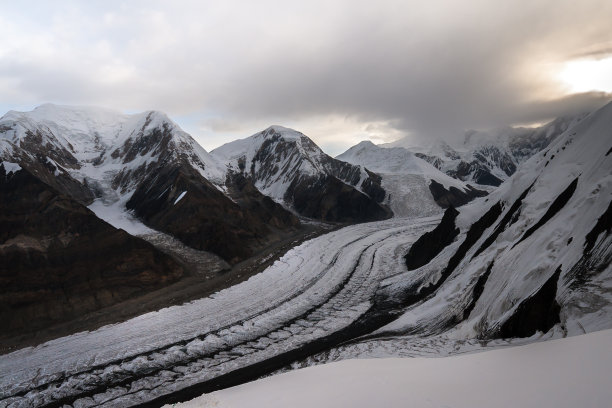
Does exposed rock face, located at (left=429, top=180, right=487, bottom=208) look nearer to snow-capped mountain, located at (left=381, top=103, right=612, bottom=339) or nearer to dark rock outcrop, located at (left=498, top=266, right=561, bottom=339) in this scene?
snow-capped mountain, located at (left=381, top=103, right=612, bottom=339)

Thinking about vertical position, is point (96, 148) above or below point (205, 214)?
above

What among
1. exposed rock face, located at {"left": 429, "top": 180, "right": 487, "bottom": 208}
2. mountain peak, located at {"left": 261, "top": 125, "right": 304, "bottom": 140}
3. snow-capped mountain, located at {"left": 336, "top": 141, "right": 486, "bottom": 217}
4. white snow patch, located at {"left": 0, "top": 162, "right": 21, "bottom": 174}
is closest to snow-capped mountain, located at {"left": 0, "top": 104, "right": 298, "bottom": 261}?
white snow patch, located at {"left": 0, "top": 162, "right": 21, "bottom": 174}

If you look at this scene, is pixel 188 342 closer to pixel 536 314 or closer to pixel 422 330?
pixel 422 330

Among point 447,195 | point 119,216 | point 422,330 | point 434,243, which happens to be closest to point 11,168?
point 119,216

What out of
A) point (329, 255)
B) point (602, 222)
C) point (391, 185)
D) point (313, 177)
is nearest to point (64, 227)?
point (329, 255)

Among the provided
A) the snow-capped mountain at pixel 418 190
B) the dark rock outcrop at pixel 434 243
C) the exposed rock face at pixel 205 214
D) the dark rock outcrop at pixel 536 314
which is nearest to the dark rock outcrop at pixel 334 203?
the snow-capped mountain at pixel 418 190

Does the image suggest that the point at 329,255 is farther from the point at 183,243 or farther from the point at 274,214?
the point at 274,214

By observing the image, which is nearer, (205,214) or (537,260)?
(537,260)
